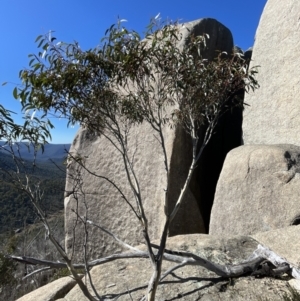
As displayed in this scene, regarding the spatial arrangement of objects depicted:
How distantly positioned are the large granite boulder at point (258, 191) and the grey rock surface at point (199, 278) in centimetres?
65

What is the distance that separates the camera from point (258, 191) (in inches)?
282

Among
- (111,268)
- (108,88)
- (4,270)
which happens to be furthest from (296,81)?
(4,270)

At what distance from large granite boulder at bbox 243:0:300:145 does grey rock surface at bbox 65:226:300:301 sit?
291cm

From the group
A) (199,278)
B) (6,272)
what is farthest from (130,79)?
(6,272)

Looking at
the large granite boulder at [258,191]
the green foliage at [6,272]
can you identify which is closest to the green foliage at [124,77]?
the large granite boulder at [258,191]

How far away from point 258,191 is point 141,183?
292 centimetres

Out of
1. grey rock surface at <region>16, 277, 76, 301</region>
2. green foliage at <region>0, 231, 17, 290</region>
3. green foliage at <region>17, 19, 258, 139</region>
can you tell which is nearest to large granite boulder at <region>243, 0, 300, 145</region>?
green foliage at <region>17, 19, 258, 139</region>

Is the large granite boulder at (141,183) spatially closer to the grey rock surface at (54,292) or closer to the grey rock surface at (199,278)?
the grey rock surface at (199,278)

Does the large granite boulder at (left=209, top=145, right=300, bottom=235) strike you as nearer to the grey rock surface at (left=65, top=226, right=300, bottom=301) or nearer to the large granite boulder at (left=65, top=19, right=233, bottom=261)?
the grey rock surface at (left=65, top=226, right=300, bottom=301)

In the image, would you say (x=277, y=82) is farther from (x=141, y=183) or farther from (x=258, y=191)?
(x=141, y=183)

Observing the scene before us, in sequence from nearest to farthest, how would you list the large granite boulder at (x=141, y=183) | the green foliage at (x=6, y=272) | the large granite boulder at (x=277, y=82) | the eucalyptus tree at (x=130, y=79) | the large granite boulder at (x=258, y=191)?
the eucalyptus tree at (x=130, y=79)
the large granite boulder at (x=258, y=191)
the large granite boulder at (x=277, y=82)
the large granite boulder at (x=141, y=183)
the green foliage at (x=6, y=272)

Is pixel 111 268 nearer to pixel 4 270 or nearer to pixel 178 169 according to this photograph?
pixel 178 169

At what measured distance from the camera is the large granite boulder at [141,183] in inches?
345

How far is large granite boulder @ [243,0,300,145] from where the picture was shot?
841 centimetres
